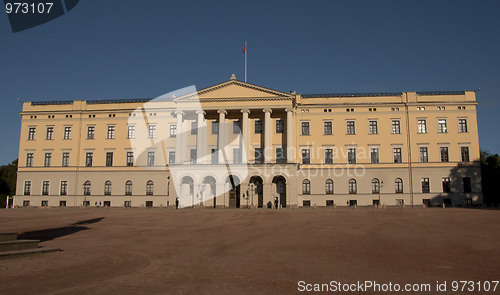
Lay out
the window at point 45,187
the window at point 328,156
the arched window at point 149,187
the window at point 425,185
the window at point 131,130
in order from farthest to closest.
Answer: the window at point 131,130
the window at point 45,187
the arched window at point 149,187
the window at point 328,156
the window at point 425,185

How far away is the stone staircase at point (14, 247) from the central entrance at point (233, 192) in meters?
35.3

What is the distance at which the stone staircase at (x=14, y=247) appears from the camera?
37.5 feet

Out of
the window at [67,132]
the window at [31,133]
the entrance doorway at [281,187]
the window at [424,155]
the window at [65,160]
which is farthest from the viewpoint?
the window at [31,133]

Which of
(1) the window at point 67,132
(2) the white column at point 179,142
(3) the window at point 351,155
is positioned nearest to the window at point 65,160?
(1) the window at point 67,132

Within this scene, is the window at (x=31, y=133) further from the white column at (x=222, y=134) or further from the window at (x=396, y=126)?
the window at (x=396, y=126)

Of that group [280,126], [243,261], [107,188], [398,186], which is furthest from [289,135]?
[243,261]

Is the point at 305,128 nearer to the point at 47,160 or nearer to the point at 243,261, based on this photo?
the point at 47,160

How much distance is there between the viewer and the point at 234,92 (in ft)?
161

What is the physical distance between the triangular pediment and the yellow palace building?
5.2 inches

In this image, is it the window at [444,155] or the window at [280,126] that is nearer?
the window at [444,155]

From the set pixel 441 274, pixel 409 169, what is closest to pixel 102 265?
pixel 441 274

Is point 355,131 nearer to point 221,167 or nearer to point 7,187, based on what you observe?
point 221,167

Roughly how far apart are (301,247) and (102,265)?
7184 millimetres

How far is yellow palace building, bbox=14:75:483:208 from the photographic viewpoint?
4769 centimetres
